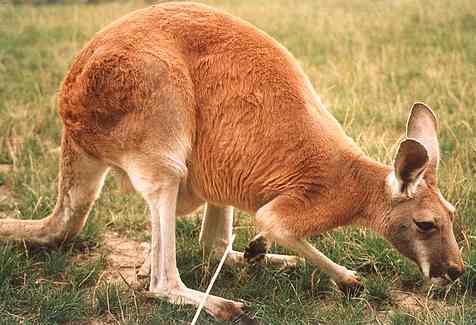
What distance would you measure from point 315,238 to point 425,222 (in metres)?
1.14

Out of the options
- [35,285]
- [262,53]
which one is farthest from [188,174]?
[35,285]

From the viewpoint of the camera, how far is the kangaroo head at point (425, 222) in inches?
146

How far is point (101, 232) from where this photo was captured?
503 cm

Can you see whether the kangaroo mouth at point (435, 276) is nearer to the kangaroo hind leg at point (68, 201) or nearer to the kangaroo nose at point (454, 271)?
the kangaroo nose at point (454, 271)

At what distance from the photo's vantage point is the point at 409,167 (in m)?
3.57

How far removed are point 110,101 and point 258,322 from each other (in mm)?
1496

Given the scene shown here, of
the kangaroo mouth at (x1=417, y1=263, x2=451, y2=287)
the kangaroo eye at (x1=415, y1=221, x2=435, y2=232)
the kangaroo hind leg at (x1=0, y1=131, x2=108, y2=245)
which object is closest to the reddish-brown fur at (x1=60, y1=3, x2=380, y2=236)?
the kangaroo hind leg at (x1=0, y1=131, x2=108, y2=245)

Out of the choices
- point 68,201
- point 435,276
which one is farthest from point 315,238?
point 68,201

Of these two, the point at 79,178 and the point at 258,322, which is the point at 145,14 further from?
the point at 258,322

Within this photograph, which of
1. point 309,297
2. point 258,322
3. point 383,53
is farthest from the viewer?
point 383,53

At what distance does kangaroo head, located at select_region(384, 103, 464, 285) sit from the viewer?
3711 millimetres

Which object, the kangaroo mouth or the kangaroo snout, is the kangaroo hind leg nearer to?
the kangaroo mouth

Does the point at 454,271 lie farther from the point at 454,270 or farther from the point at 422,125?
the point at 422,125

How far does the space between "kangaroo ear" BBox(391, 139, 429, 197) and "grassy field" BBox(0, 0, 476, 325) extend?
2.20 ft
